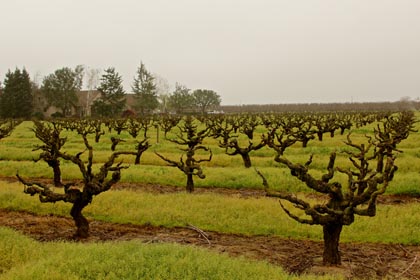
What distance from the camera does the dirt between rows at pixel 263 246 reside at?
1052 cm

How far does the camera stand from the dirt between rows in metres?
10.5

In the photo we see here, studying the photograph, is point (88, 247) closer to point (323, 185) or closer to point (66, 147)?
point (323, 185)

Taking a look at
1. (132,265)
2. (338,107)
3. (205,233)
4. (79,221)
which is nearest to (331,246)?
(205,233)

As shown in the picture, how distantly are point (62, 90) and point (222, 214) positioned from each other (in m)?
91.4

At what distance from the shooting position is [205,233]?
13.4 m

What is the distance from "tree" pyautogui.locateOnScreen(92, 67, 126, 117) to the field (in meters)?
66.7

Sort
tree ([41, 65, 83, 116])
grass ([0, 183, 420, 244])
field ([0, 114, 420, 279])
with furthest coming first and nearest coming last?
tree ([41, 65, 83, 116]) → grass ([0, 183, 420, 244]) → field ([0, 114, 420, 279])

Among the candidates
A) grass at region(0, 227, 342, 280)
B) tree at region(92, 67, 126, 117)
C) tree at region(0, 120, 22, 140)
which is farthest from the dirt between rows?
tree at region(92, 67, 126, 117)

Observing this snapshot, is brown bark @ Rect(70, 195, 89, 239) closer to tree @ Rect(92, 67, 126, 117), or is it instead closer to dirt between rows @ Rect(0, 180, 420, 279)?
dirt between rows @ Rect(0, 180, 420, 279)

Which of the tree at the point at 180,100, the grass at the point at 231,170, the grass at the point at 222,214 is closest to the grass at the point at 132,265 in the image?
the grass at the point at 222,214

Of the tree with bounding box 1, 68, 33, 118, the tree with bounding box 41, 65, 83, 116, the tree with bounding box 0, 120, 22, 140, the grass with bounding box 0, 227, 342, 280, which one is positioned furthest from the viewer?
the tree with bounding box 41, 65, 83, 116

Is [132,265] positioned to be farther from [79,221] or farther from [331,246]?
[331,246]

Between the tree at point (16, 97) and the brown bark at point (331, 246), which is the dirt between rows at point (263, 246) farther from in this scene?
the tree at point (16, 97)

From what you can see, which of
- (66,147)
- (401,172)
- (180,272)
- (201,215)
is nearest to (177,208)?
(201,215)
